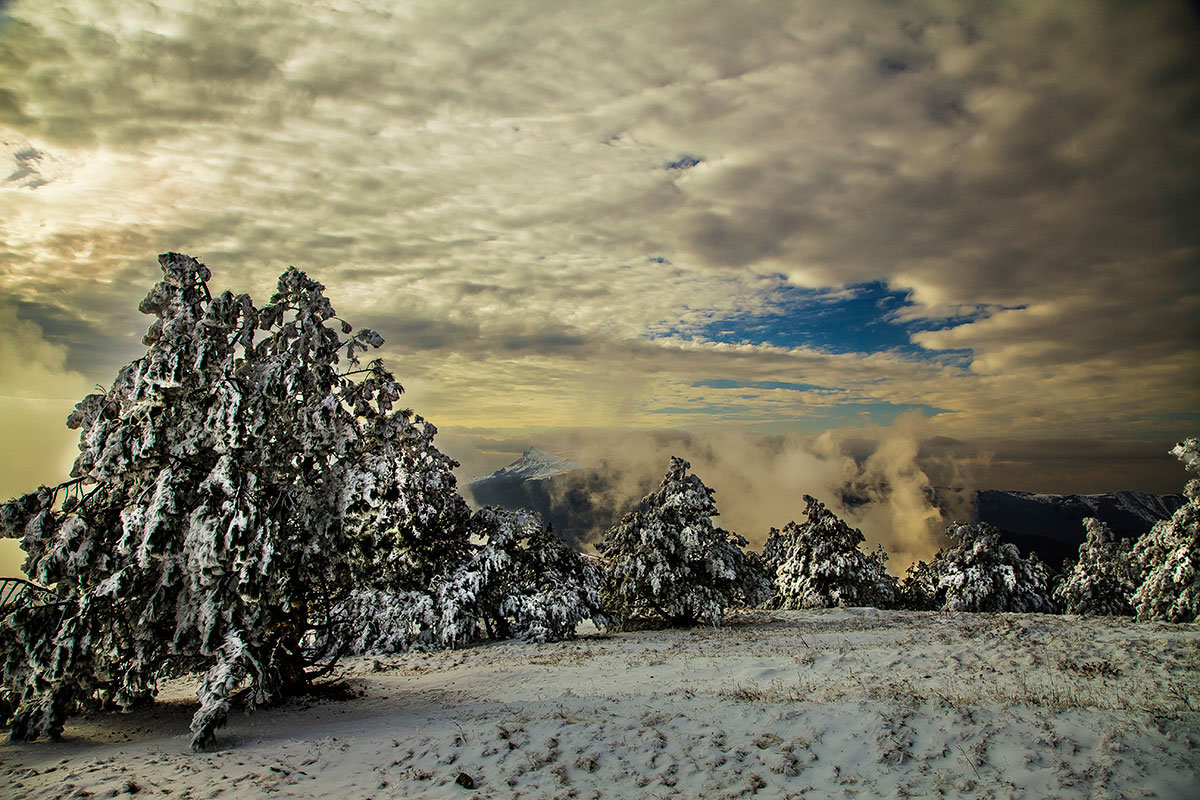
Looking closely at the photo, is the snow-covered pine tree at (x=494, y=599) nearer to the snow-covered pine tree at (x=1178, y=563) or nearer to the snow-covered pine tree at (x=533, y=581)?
the snow-covered pine tree at (x=533, y=581)

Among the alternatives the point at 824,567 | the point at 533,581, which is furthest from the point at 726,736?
the point at 824,567

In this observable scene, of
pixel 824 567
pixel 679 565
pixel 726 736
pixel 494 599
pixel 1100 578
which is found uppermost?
pixel 679 565

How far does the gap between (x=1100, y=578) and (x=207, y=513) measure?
44.3 metres

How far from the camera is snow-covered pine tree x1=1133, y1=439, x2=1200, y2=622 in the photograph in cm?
2309

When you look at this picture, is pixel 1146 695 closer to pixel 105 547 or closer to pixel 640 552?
pixel 640 552

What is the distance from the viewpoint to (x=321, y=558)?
12.4m

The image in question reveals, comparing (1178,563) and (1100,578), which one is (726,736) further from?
(1100,578)

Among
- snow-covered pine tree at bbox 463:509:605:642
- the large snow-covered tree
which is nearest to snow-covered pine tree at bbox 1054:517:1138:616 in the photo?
snow-covered pine tree at bbox 463:509:605:642

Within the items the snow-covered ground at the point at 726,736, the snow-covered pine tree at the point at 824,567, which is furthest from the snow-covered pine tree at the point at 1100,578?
the snow-covered ground at the point at 726,736

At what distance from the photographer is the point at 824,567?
33.9 m

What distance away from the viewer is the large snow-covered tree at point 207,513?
34.8ft

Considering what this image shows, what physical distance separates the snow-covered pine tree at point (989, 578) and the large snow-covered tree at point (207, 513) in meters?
32.8

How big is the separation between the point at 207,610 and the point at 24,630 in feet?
11.8

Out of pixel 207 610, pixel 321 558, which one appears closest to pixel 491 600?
pixel 321 558
